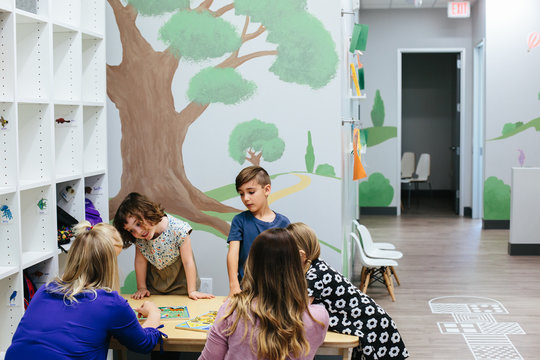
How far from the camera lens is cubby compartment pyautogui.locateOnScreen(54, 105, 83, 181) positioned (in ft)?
11.3

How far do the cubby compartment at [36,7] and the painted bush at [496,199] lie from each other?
7.42m

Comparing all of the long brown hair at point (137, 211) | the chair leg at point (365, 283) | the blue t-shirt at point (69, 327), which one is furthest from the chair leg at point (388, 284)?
the blue t-shirt at point (69, 327)

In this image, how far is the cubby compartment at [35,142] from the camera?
309cm

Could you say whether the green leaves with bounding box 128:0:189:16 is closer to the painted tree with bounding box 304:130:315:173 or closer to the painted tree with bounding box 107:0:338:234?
the painted tree with bounding box 107:0:338:234

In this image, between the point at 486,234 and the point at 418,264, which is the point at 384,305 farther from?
the point at 486,234

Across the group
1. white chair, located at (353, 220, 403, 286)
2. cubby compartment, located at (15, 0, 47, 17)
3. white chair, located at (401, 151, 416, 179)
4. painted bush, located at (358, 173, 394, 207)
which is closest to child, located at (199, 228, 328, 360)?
cubby compartment, located at (15, 0, 47, 17)

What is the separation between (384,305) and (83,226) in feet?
10.9

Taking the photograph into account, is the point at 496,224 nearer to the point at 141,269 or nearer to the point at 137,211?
the point at 141,269

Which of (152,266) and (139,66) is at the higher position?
(139,66)

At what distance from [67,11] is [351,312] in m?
2.06

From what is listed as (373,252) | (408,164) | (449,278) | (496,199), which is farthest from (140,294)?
(408,164)

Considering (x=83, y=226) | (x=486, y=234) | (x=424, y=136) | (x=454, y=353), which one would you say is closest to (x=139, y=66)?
(x=83, y=226)

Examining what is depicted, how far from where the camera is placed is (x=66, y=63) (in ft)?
11.1

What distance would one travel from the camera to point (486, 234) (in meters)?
8.79
